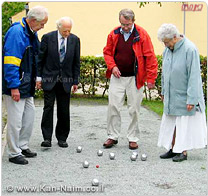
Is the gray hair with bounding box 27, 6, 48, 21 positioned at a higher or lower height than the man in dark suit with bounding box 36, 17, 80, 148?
higher

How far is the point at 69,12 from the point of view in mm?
15023

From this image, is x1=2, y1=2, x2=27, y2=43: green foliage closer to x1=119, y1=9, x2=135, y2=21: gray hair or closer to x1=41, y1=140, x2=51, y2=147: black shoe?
x1=41, y1=140, x2=51, y2=147: black shoe

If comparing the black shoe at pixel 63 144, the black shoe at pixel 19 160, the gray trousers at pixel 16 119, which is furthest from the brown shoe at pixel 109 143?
the black shoe at pixel 19 160

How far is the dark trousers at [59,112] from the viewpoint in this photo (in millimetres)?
7074

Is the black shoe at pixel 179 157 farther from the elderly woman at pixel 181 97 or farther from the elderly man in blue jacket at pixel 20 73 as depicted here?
the elderly man in blue jacket at pixel 20 73

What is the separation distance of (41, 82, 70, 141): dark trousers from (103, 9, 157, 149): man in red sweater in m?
0.62

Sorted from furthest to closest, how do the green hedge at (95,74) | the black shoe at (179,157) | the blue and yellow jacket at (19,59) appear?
the green hedge at (95,74), the black shoe at (179,157), the blue and yellow jacket at (19,59)

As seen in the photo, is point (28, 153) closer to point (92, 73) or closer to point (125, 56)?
point (125, 56)

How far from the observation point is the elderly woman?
247 inches

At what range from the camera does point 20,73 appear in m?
6.16

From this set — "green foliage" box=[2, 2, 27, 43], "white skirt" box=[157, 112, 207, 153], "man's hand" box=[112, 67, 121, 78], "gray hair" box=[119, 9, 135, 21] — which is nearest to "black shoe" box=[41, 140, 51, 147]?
"man's hand" box=[112, 67, 121, 78]

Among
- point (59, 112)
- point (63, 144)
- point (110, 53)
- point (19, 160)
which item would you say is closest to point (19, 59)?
point (19, 160)

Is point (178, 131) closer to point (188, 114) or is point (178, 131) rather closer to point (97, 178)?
point (188, 114)

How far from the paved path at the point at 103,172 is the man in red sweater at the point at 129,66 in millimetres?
469
